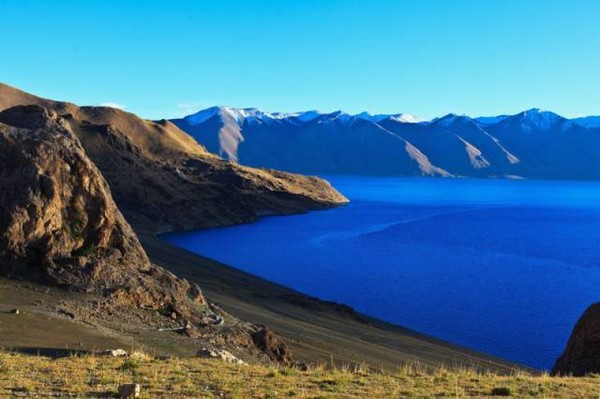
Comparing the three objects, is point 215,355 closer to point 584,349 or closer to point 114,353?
point 114,353

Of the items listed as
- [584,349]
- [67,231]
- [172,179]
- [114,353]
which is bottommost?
[114,353]

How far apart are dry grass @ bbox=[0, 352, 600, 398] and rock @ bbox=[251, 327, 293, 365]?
8372mm

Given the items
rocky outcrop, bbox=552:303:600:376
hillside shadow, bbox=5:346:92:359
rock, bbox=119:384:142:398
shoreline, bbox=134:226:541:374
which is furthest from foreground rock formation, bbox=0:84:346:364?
rocky outcrop, bbox=552:303:600:376

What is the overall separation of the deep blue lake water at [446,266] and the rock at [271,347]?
19.6 m

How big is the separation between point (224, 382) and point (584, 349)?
15.9m

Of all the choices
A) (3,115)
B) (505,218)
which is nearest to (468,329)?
(3,115)

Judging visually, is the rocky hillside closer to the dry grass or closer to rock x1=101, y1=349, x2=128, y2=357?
rock x1=101, y1=349, x2=128, y2=357

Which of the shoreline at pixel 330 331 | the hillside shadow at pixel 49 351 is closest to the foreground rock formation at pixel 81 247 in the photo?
the hillside shadow at pixel 49 351

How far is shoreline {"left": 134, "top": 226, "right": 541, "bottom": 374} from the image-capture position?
28766 millimetres

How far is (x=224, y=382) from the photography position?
12672 millimetres

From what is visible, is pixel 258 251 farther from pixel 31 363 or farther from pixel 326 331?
pixel 31 363

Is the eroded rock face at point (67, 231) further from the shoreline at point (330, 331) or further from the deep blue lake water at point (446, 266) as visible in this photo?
the deep blue lake water at point (446, 266)

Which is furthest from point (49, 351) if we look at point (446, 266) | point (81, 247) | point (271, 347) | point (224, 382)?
point (446, 266)

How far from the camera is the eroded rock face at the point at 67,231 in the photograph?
80.0 feet
